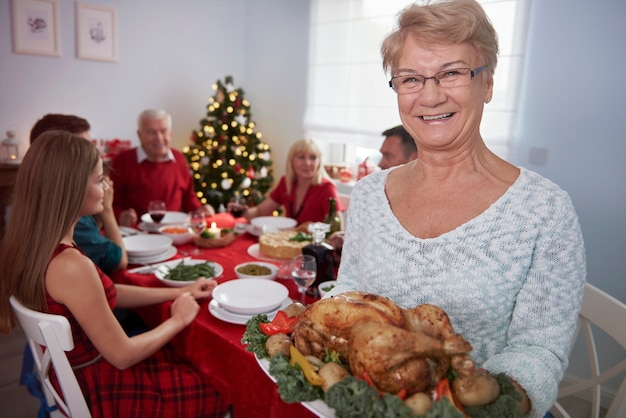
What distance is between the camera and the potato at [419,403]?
0.62 m

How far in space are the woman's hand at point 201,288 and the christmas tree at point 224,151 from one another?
298cm

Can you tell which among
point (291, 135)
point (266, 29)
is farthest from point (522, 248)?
point (266, 29)

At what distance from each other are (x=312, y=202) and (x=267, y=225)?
656 millimetres

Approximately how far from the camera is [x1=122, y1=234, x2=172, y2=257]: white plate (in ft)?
7.11

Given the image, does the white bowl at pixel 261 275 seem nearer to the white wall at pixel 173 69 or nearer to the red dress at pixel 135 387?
the red dress at pixel 135 387

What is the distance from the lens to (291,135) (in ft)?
16.7

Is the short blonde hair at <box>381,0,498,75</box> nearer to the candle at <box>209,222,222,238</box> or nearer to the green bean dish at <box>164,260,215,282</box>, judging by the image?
the green bean dish at <box>164,260,215,282</box>

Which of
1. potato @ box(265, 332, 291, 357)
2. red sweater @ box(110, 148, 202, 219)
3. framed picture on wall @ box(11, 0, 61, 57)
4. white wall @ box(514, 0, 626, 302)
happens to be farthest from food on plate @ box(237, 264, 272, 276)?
framed picture on wall @ box(11, 0, 61, 57)

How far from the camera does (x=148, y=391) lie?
1.57m

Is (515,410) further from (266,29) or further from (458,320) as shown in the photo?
(266,29)

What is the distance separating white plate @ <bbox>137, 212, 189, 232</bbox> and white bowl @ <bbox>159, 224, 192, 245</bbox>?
6cm

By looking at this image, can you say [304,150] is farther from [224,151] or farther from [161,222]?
[224,151]

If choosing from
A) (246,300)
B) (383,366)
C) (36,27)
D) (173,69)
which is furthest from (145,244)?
(173,69)

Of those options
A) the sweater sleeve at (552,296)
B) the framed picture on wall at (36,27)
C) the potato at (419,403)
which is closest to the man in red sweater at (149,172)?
the framed picture on wall at (36,27)
